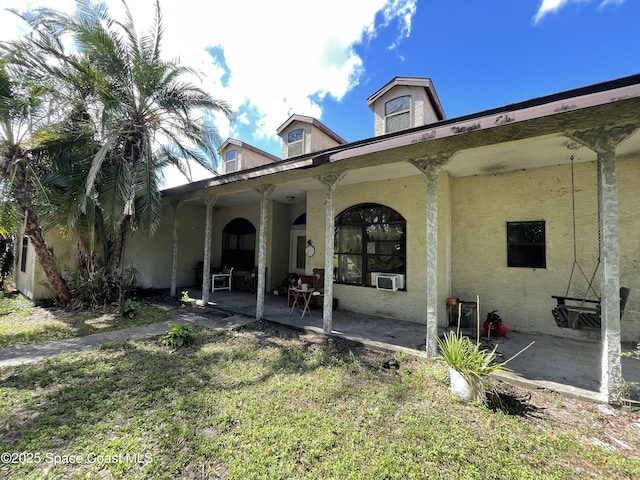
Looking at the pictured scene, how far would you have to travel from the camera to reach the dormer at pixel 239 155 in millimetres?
12484

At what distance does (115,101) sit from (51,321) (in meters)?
5.16

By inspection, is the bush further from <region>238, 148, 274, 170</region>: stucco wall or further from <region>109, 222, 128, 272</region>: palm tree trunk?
<region>238, 148, 274, 170</region>: stucco wall

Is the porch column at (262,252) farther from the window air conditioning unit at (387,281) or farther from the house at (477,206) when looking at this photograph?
the window air conditioning unit at (387,281)

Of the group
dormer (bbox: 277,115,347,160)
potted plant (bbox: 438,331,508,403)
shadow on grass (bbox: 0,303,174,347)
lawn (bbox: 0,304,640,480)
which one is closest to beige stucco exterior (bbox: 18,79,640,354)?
potted plant (bbox: 438,331,508,403)

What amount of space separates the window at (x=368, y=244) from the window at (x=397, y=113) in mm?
3299

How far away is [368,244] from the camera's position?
7.05 metres

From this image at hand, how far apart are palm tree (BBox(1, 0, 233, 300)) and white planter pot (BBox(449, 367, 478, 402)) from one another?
24.1 feet

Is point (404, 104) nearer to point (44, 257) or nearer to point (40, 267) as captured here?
point (44, 257)

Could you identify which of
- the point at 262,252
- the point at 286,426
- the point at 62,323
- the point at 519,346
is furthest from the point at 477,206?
the point at 62,323

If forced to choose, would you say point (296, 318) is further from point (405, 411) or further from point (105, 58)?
point (105, 58)

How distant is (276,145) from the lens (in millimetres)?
12531

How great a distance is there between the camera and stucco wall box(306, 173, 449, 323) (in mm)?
5899

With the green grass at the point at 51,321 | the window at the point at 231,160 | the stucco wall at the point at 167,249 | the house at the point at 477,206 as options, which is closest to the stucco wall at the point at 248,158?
the window at the point at 231,160

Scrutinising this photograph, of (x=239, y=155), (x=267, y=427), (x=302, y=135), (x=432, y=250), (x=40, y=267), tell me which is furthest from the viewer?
(x=239, y=155)
